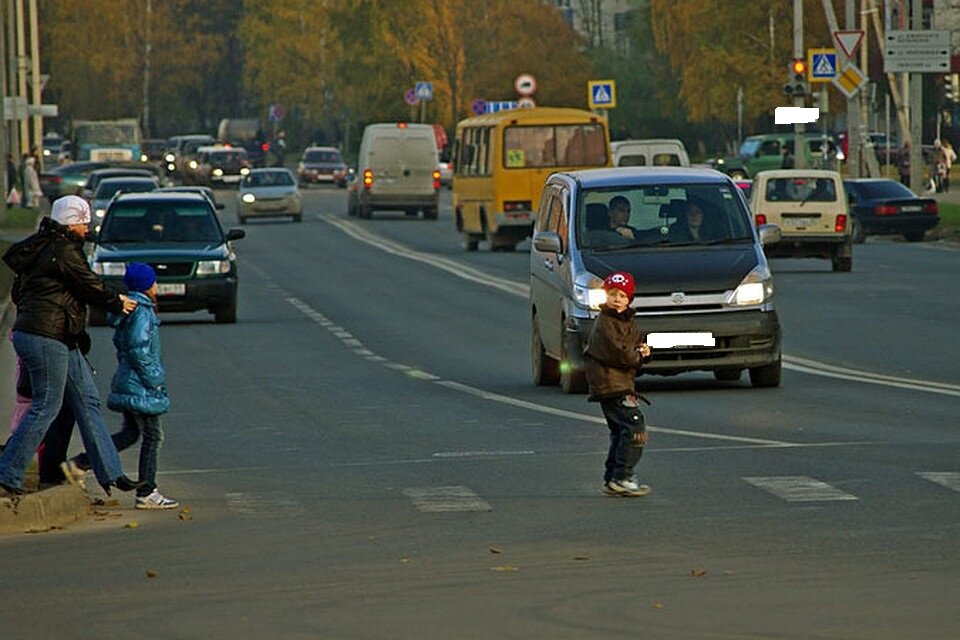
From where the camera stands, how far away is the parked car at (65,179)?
7850 centimetres

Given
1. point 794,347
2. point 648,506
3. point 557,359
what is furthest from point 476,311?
point 648,506

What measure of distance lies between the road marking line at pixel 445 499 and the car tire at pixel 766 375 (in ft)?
21.7

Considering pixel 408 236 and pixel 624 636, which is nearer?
pixel 624 636

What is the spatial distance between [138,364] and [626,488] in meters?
2.57

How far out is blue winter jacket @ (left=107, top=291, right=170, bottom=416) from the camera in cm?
1376

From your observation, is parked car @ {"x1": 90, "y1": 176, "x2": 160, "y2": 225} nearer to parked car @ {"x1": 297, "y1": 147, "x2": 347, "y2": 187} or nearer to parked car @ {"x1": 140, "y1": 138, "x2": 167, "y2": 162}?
parked car @ {"x1": 297, "y1": 147, "x2": 347, "y2": 187}

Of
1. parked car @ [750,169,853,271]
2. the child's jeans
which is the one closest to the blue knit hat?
the child's jeans

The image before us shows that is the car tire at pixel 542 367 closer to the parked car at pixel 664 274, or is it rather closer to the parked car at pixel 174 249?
the parked car at pixel 664 274

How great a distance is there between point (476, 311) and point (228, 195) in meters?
59.7

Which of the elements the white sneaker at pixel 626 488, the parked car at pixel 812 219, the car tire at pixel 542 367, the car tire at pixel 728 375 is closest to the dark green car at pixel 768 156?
the parked car at pixel 812 219

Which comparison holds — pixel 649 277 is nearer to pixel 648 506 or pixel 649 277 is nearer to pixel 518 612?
pixel 648 506

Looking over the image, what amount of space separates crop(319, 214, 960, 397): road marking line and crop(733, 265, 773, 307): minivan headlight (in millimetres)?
1351

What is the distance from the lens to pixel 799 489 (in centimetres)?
1405

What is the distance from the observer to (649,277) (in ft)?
67.4
